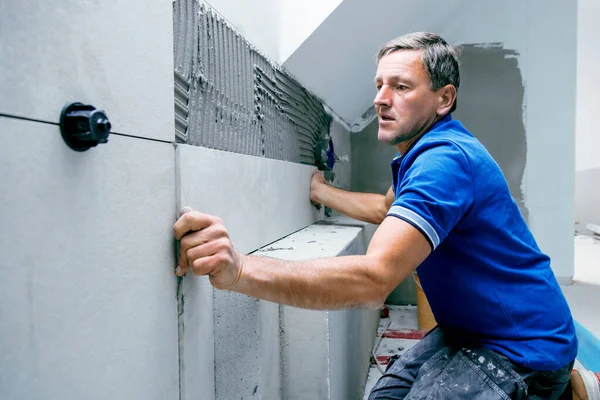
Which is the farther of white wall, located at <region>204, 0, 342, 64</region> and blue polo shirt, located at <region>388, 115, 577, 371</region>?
white wall, located at <region>204, 0, 342, 64</region>

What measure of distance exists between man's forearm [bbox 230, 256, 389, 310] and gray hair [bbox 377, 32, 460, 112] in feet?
2.32

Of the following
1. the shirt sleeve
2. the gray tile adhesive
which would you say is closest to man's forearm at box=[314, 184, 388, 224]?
the gray tile adhesive

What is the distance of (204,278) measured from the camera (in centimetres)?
103

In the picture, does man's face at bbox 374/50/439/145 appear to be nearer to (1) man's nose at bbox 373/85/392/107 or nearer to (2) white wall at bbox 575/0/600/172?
(1) man's nose at bbox 373/85/392/107

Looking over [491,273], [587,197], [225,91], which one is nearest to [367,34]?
[225,91]

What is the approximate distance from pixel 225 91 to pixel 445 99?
2.24 ft

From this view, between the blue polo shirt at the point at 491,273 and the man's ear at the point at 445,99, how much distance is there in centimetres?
13

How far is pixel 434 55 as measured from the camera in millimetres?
1405

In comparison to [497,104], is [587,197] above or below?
below

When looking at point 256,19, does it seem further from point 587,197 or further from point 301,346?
point 587,197

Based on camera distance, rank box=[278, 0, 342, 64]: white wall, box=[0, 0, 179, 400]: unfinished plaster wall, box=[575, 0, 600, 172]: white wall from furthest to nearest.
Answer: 1. box=[575, 0, 600, 172]: white wall
2. box=[278, 0, 342, 64]: white wall
3. box=[0, 0, 179, 400]: unfinished plaster wall

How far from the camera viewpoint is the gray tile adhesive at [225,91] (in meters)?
0.96

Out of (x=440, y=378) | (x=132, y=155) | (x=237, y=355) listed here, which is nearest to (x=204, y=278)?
(x=237, y=355)

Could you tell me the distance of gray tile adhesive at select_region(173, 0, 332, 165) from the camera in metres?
0.96
